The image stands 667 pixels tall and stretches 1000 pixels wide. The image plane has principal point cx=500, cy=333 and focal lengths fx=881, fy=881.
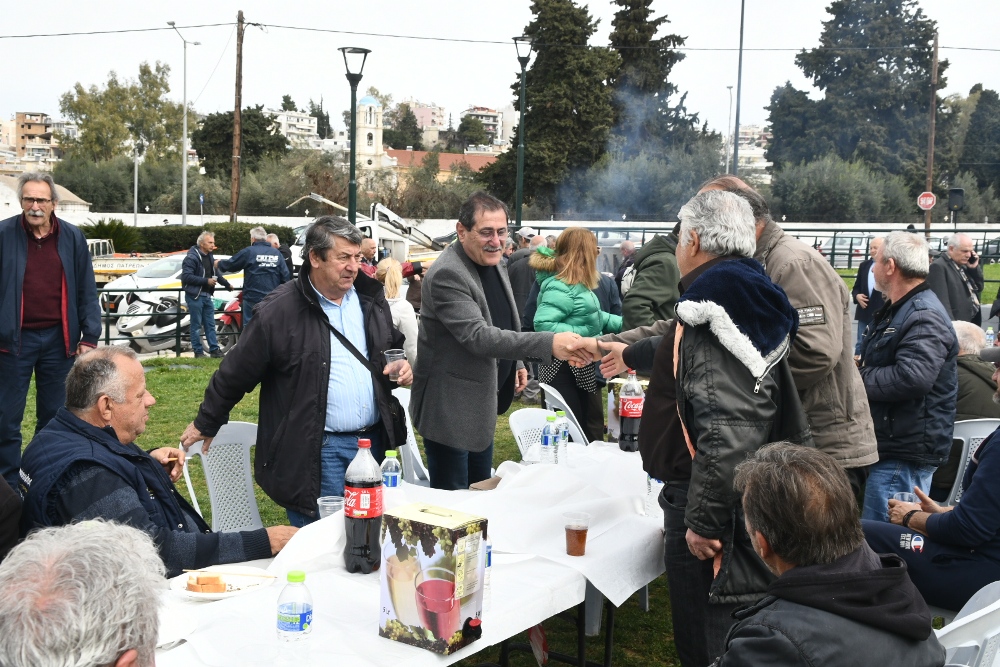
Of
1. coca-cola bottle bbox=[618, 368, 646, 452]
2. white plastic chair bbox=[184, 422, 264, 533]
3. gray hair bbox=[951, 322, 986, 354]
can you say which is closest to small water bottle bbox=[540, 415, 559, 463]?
coca-cola bottle bbox=[618, 368, 646, 452]

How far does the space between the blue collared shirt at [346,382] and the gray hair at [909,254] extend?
8.95ft

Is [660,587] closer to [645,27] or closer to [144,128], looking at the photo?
[645,27]

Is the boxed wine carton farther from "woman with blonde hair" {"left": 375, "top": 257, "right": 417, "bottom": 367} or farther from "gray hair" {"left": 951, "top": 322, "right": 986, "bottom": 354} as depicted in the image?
"gray hair" {"left": 951, "top": 322, "right": 986, "bottom": 354}

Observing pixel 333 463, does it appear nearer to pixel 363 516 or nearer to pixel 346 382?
pixel 346 382

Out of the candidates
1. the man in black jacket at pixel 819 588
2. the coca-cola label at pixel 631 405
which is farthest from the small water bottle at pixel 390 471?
the coca-cola label at pixel 631 405

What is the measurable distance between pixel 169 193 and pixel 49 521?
53.4 metres

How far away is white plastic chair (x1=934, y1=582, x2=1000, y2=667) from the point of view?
93.3 inches

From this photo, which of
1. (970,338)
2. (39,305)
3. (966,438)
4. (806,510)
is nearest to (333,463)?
(806,510)

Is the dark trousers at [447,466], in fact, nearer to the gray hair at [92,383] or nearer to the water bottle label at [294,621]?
the gray hair at [92,383]

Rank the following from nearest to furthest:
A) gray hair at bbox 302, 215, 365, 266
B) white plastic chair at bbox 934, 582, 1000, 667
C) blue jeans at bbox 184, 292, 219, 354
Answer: white plastic chair at bbox 934, 582, 1000, 667 < gray hair at bbox 302, 215, 365, 266 < blue jeans at bbox 184, 292, 219, 354

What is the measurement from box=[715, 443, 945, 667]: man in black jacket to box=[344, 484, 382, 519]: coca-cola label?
1091 mm

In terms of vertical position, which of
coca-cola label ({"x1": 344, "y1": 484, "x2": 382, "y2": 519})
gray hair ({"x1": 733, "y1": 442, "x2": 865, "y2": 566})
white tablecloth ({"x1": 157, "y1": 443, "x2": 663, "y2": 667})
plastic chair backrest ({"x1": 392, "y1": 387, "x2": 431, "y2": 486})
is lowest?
plastic chair backrest ({"x1": 392, "y1": 387, "x2": 431, "y2": 486})

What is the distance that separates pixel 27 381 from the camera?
5.52 meters

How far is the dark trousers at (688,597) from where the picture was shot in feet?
9.23
